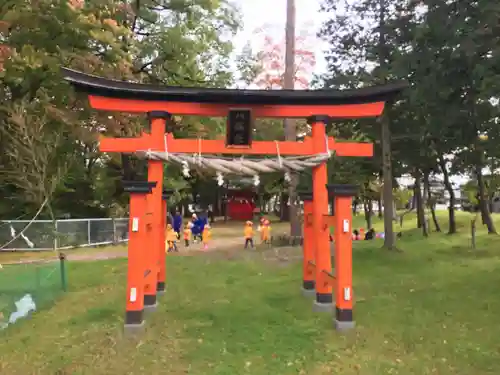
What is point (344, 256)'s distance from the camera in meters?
7.29

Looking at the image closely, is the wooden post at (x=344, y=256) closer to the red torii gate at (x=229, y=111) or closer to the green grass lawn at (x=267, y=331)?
the green grass lawn at (x=267, y=331)

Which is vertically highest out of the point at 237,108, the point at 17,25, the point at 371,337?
the point at 17,25

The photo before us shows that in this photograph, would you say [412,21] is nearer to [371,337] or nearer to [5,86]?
[371,337]

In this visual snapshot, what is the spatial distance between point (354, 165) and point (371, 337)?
12.3 metres

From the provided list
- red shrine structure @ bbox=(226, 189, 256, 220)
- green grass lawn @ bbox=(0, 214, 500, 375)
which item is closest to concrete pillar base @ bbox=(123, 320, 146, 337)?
green grass lawn @ bbox=(0, 214, 500, 375)

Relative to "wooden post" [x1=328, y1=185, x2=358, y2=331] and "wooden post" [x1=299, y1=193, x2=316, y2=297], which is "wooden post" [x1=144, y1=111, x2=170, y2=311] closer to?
"wooden post" [x1=299, y1=193, x2=316, y2=297]

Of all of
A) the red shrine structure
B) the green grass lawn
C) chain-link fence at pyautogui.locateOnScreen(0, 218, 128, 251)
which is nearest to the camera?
the green grass lawn

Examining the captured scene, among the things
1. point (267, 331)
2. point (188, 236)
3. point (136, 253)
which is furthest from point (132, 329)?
point (188, 236)

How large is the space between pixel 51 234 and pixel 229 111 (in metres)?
12.3

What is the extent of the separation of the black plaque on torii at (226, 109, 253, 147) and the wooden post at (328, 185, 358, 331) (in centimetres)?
186

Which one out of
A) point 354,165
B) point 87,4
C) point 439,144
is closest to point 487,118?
point 439,144

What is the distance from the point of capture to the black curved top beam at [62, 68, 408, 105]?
7.96 meters

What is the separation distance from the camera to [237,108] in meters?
8.20

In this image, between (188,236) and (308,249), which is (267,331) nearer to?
(308,249)
